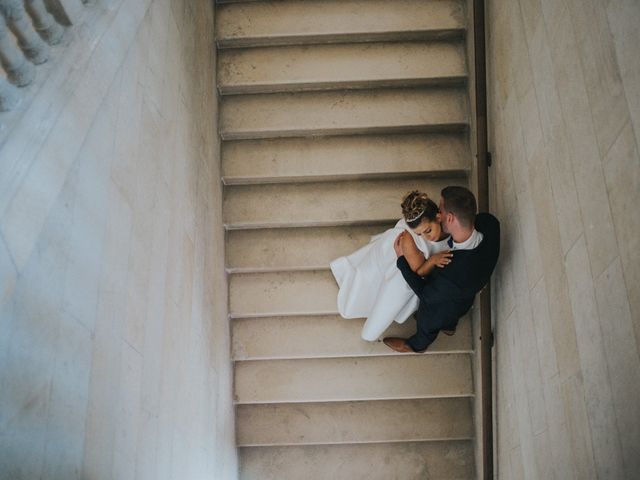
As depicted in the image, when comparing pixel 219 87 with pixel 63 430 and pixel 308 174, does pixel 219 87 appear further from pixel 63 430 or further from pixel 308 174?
pixel 63 430

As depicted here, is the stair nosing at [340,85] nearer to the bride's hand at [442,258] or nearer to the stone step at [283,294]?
the stone step at [283,294]

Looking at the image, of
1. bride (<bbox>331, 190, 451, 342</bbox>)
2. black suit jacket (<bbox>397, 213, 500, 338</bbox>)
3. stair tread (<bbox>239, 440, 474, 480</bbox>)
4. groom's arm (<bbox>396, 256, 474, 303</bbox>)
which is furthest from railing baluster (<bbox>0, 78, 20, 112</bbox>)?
stair tread (<bbox>239, 440, 474, 480</bbox>)

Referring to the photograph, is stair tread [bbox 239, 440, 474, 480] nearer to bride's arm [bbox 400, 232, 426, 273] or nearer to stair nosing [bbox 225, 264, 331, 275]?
stair nosing [bbox 225, 264, 331, 275]

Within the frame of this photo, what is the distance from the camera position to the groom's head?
4.05 meters

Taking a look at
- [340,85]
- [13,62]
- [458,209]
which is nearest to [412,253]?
[458,209]

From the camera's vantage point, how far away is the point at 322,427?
5.77 metres

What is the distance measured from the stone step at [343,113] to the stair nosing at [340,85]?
38 millimetres

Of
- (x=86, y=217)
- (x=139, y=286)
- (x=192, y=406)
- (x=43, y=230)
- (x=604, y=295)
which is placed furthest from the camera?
(x=192, y=406)

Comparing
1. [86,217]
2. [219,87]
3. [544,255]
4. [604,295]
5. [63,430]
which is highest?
[219,87]

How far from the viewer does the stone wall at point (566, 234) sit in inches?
105

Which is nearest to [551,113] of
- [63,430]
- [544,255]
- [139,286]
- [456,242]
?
[544,255]

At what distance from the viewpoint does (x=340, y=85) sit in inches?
220

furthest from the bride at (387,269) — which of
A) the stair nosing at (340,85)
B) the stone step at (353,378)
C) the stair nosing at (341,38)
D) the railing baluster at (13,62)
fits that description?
the railing baluster at (13,62)

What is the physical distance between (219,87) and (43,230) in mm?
3519
